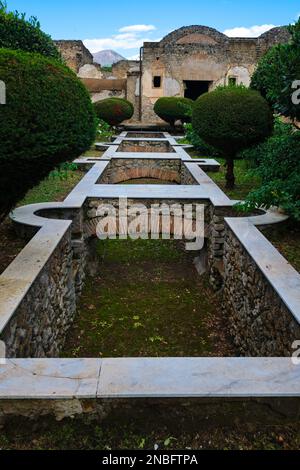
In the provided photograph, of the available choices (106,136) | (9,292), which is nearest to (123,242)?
(9,292)

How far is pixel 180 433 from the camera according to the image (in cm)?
217

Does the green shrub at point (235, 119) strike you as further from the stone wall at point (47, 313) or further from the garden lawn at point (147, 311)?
the stone wall at point (47, 313)

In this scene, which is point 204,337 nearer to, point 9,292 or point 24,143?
point 9,292

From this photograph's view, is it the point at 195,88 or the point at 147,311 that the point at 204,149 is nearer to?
the point at 147,311

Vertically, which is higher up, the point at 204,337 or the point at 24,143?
the point at 24,143

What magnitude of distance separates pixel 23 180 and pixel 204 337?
275 cm

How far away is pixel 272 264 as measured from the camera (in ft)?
12.8

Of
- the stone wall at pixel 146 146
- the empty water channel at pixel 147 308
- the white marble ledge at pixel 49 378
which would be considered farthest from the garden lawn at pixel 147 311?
the stone wall at pixel 146 146

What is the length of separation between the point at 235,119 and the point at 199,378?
18.5 feet

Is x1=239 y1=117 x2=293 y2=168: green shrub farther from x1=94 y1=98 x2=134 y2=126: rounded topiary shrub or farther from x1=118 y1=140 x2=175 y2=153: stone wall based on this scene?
x1=94 y1=98 x2=134 y2=126: rounded topiary shrub

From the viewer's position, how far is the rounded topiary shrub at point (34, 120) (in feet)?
10.8

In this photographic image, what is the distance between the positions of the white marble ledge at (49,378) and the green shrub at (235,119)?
5.59 m

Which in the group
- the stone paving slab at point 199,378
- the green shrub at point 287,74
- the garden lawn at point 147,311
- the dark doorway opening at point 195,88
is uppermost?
the dark doorway opening at point 195,88

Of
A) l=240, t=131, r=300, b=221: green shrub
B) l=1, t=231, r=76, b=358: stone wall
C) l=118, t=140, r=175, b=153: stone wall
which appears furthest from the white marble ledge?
l=118, t=140, r=175, b=153: stone wall
